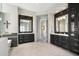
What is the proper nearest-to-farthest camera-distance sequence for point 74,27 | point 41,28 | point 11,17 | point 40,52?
point 74,27 < point 40,52 < point 11,17 < point 41,28

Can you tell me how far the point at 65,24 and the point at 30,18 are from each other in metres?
3.41

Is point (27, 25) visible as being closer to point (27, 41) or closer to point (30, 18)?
point (30, 18)

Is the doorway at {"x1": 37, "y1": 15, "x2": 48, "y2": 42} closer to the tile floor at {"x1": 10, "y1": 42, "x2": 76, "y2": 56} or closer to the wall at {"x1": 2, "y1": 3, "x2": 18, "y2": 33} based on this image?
the wall at {"x1": 2, "y1": 3, "x2": 18, "y2": 33}

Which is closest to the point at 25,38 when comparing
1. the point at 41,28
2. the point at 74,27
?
the point at 41,28

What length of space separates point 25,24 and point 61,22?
10.1 ft

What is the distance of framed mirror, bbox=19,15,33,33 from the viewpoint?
726cm

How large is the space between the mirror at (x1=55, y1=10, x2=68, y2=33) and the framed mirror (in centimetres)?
238

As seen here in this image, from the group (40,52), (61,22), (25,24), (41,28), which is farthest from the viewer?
(41,28)

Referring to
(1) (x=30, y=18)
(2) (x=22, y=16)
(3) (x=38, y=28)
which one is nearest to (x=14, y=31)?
(2) (x=22, y=16)

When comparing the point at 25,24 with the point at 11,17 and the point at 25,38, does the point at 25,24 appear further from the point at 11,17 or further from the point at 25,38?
the point at 11,17

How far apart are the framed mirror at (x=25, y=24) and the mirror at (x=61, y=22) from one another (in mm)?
2379

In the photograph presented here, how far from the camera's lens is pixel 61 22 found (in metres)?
6.39

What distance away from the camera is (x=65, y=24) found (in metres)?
5.83

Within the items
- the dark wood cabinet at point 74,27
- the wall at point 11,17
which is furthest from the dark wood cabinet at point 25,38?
the dark wood cabinet at point 74,27
